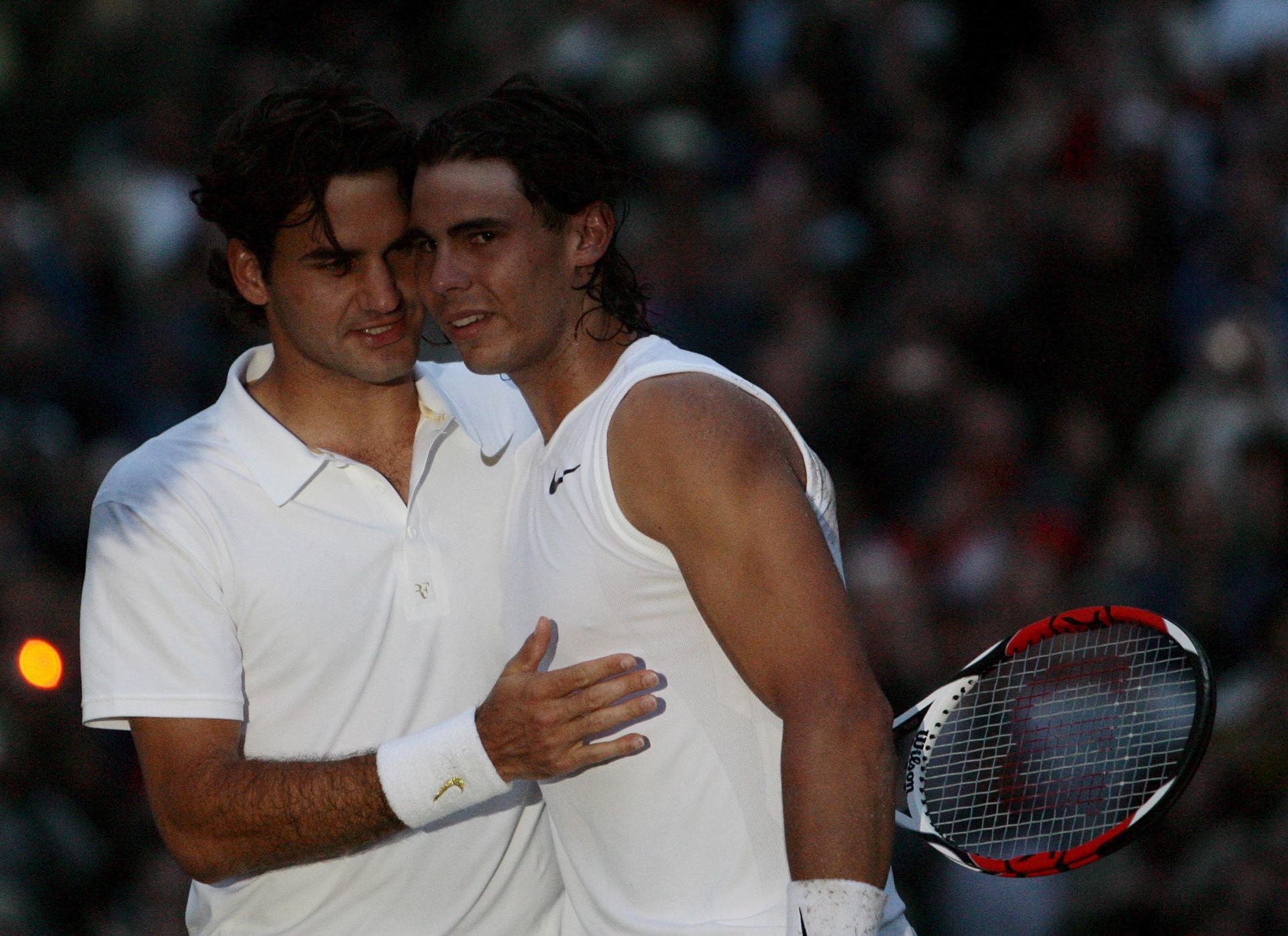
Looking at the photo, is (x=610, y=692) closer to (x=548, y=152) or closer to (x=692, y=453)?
(x=692, y=453)

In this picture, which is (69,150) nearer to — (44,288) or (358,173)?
(44,288)

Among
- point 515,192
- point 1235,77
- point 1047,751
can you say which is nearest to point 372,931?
point 515,192

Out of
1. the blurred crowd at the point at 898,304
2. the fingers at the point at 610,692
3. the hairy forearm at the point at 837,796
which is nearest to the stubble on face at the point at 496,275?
the fingers at the point at 610,692

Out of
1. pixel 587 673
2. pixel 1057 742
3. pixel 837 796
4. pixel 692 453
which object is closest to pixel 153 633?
pixel 587 673

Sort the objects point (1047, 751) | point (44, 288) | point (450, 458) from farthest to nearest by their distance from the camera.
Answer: point (44, 288)
point (1047, 751)
point (450, 458)

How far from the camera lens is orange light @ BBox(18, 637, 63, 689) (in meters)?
3.07

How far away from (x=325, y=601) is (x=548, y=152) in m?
0.85

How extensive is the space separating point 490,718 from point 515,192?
0.90 m

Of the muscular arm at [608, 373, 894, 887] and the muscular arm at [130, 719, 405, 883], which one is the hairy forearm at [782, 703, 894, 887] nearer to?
the muscular arm at [608, 373, 894, 887]

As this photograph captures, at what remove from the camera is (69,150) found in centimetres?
732

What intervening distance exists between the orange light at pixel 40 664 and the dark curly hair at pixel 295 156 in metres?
0.80

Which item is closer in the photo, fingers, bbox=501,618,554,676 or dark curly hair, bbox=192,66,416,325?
fingers, bbox=501,618,554,676

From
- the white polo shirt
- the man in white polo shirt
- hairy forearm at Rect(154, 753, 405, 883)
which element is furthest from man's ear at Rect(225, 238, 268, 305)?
hairy forearm at Rect(154, 753, 405, 883)

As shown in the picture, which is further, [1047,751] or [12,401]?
[12,401]
